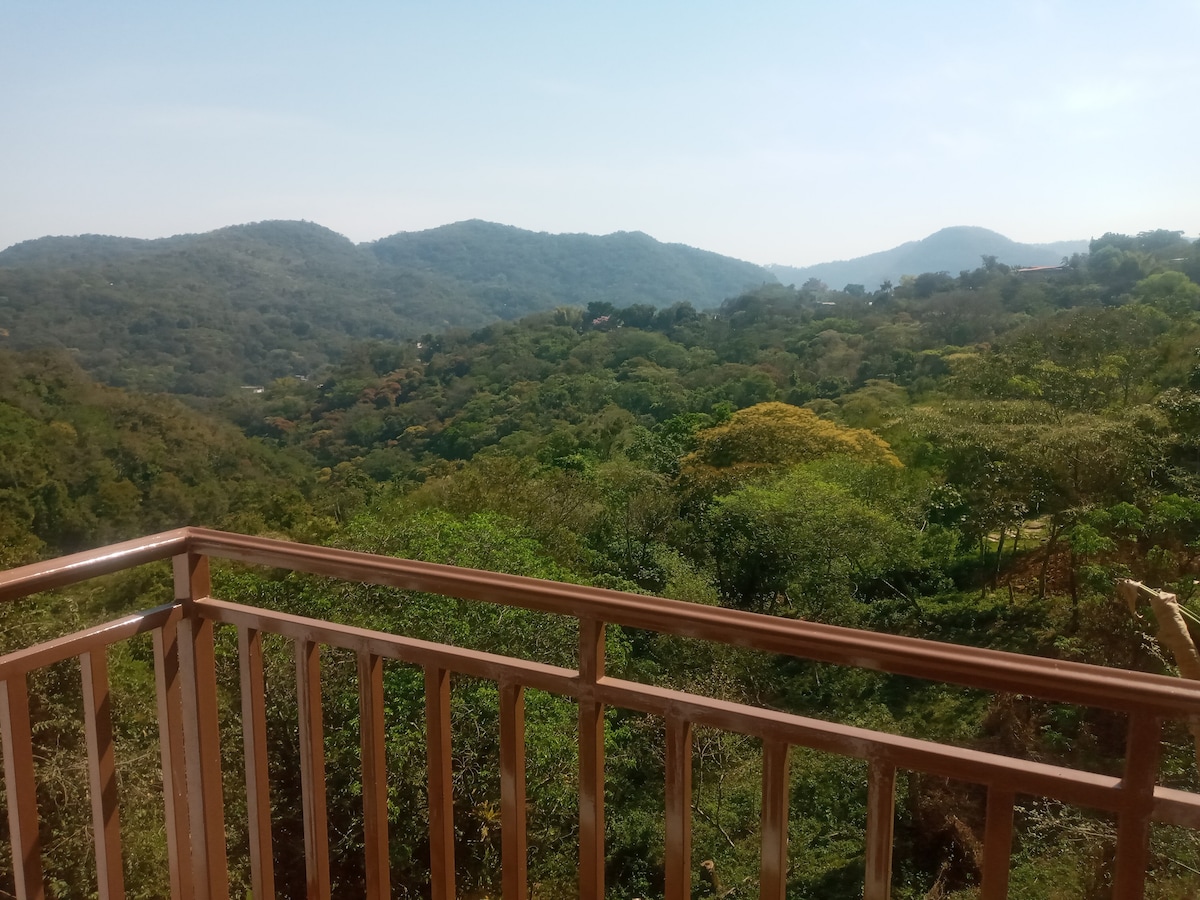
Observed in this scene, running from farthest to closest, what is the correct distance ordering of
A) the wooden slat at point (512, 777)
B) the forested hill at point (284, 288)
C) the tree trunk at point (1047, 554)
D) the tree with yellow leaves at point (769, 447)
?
the forested hill at point (284, 288) < the tree with yellow leaves at point (769, 447) < the tree trunk at point (1047, 554) < the wooden slat at point (512, 777)

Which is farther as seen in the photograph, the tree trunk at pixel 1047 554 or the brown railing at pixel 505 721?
the tree trunk at pixel 1047 554

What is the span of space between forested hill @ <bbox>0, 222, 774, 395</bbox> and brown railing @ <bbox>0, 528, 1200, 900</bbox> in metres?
39.0

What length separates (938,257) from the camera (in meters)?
106

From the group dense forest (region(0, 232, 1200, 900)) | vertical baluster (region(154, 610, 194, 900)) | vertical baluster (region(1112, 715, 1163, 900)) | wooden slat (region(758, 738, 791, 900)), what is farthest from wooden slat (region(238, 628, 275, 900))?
dense forest (region(0, 232, 1200, 900))

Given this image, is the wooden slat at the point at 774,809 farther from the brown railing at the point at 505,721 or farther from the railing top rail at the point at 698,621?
the railing top rail at the point at 698,621

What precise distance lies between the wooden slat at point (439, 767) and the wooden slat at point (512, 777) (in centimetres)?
8

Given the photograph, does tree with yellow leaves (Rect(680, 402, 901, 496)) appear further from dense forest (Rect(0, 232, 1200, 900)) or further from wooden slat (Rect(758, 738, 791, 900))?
wooden slat (Rect(758, 738, 791, 900))

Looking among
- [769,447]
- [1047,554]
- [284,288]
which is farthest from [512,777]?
[284,288]

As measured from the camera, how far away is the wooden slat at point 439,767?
3.89 ft

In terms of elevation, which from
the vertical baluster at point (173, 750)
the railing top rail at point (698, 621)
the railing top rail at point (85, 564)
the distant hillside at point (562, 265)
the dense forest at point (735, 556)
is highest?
the distant hillside at point (562, 265)

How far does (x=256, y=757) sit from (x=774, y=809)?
0.85m

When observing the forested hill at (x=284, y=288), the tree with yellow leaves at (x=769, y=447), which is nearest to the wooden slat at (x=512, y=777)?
the tree with yellow leaves at (x=769, y=447)

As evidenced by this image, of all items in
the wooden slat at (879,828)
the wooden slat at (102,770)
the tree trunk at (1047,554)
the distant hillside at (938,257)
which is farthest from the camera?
the distant hillside at (938,257)

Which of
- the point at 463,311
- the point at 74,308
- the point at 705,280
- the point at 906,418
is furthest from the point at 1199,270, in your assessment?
the point at 705,280
